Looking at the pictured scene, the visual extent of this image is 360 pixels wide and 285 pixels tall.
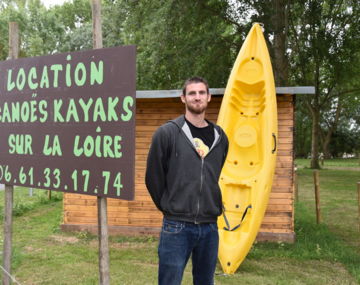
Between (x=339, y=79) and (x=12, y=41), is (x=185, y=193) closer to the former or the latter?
(x=12, y=41)

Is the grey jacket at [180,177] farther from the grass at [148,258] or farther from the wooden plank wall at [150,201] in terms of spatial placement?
the wooden plank wall at [150,201]

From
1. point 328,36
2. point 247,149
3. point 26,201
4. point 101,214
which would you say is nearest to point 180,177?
point 101,214

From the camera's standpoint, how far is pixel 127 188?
2.79m

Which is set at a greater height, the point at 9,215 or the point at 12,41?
the point at 12,41

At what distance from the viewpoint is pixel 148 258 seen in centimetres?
614

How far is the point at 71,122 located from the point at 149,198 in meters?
4.50

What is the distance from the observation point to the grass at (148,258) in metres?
5.25

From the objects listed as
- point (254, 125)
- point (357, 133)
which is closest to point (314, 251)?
point (254, 125)

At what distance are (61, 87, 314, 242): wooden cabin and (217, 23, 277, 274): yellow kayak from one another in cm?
45

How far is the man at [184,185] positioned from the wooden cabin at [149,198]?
13.9 ft

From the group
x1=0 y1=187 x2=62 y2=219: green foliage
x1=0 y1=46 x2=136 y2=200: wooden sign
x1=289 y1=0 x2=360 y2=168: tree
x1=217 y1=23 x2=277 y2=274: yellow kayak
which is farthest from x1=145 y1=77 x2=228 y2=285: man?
x1=289 y1=0 x2=360 y2=168: tree

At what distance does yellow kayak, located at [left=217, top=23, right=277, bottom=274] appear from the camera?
19.6 ft

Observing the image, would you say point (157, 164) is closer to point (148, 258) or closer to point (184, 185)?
point (184, 185)

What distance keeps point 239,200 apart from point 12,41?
13.1ft
